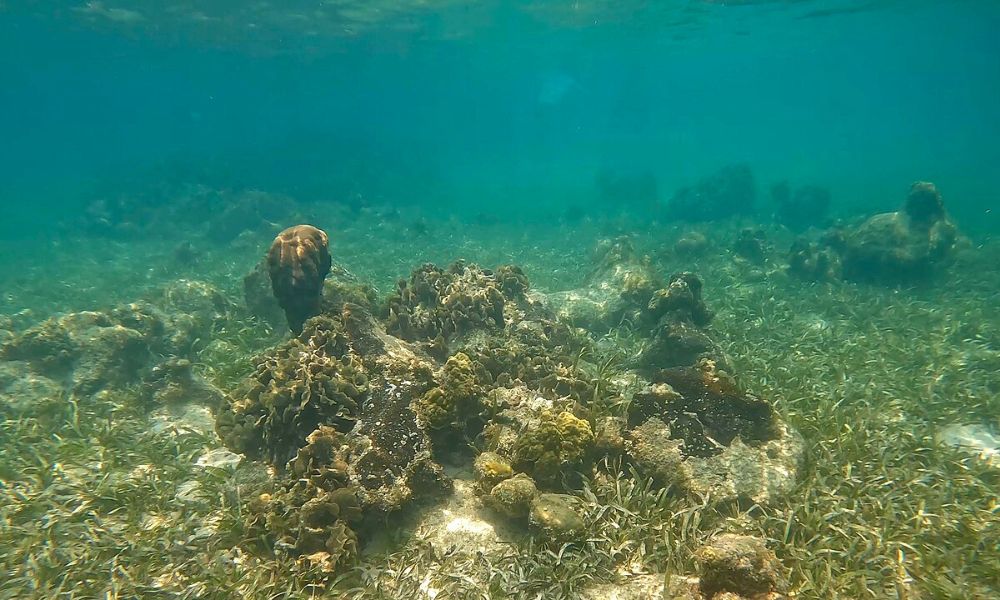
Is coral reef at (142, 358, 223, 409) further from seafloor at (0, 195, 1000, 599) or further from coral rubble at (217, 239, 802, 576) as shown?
coral rubble at (217, 239, 802, 576)

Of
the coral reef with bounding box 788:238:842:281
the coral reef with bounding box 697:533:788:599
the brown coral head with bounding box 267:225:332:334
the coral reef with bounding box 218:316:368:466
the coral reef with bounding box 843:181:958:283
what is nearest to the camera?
the coral reef with bounding box 697:533:788:599

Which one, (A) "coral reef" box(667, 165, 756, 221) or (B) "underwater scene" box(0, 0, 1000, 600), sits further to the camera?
(A) "coral reef" box(667, 165, 756, 221)

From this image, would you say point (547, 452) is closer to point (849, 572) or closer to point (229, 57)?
point (849, 572)

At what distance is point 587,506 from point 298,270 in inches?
220

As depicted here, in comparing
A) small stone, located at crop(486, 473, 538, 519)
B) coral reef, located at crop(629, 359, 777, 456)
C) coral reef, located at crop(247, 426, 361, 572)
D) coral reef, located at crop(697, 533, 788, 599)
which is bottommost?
coral reef, located at crop(247, 426, 361, 572)

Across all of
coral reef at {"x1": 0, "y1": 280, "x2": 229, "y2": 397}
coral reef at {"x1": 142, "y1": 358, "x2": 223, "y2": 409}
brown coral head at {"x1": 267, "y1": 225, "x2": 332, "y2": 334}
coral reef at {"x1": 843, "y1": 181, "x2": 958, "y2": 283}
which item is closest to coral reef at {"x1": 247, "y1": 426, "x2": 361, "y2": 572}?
brown coral head at {"x1": 267, "y1": 225, "x2": 332, "y2": 334}

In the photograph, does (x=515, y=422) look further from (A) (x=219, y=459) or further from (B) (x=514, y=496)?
(A) (x=219, y=459)

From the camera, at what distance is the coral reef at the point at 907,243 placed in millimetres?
15102

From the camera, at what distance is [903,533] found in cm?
471

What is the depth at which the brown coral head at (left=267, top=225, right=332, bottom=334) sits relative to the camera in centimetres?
786

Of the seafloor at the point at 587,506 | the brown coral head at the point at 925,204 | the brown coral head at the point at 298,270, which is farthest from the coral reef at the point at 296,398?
the brown coral head at the point at 925,204

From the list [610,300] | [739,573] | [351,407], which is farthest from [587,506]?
[610,300]

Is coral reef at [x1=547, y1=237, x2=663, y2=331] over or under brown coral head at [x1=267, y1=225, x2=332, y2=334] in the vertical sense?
under

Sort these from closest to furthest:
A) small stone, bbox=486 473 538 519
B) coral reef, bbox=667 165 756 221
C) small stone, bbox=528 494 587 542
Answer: small stone, bbox=528 494 587 542
small stone, bbox=486 473 538 519
coral reef, bbox=667 165 756 221
